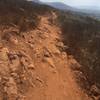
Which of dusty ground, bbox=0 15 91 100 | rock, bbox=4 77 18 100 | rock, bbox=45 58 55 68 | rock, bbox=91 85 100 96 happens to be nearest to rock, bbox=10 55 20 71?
dusty ground, bbox=0 15 91 100

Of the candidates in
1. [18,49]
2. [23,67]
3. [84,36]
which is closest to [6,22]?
[18,49]

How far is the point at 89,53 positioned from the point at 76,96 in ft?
11.9

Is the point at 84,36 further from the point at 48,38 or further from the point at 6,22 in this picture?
the point at 6,22

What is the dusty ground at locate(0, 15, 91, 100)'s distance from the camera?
50.5 ft

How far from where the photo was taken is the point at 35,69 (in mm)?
16781

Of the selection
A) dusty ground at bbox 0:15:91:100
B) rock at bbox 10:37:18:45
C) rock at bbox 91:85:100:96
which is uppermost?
rock at bbox 10:37:18:45

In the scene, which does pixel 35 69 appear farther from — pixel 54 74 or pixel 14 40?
pixel 14 40

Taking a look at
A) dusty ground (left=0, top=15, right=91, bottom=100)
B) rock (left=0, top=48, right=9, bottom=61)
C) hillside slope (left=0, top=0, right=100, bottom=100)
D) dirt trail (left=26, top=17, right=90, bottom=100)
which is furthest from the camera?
rock (left=0, top=48, right=9, bottom=61)

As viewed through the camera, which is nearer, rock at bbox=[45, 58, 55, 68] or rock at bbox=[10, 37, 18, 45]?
rock at bbox=[45, 58, 55, 68]

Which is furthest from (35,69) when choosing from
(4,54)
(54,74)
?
(4,54)

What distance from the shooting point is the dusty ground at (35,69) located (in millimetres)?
15390

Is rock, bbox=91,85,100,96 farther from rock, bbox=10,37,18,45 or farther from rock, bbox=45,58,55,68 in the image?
rock, bbox=10,37,18,45

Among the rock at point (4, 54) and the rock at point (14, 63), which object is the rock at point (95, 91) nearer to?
the rock at point (14, 63)

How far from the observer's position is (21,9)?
70.4ft
